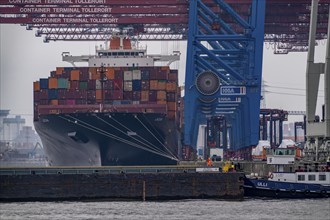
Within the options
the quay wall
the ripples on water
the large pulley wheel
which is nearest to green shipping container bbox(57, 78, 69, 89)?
the large pulley wheel

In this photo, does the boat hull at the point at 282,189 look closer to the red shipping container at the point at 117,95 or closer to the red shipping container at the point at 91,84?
the red shipping container at the point at 117,95

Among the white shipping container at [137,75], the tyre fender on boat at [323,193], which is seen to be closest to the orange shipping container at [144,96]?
the white shipping container at [137,75]

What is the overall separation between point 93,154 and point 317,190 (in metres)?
35.3

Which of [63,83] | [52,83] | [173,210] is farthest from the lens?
[52,83]

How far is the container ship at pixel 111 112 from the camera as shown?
339 feet

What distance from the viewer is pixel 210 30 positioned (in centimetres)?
10938

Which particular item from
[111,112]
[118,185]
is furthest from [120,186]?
[111,112]

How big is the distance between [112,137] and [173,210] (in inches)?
1715

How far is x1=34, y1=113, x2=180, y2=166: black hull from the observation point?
338ft

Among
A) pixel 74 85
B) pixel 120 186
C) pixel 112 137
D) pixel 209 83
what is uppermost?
pixel 209 83

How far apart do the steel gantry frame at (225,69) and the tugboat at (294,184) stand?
30.3 m

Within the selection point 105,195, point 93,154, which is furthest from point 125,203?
point 93,154

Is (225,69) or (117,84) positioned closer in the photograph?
(117,84)

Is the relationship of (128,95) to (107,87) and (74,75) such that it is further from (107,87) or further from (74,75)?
(74,75)
